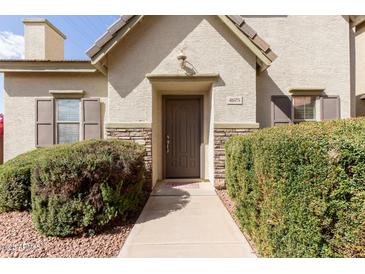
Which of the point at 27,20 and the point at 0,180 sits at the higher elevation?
the point at 27,20

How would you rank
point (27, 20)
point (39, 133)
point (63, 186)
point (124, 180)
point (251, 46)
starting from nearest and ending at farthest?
point (63, 186)
point (124, 180)
point (251, 46)
point (39, 133)
point (27, 20)

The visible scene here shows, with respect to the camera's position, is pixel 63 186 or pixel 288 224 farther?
pixel 63 186

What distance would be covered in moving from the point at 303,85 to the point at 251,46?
2.61m

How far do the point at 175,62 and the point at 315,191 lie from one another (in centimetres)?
491

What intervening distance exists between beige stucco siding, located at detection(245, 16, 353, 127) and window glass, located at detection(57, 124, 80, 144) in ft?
19.8

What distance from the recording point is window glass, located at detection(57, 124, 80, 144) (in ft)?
22.5

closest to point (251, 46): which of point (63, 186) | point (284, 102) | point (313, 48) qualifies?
point (284, 102)

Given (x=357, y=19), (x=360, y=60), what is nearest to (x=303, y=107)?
(x=357, y=19)

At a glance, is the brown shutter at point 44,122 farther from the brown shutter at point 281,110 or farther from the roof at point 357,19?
the roof at point 357,19

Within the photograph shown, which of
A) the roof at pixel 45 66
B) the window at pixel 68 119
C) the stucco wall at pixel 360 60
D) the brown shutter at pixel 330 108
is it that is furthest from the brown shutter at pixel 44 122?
the stucco wall at pixel 360 60

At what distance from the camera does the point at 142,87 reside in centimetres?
591

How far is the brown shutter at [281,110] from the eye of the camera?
686cm

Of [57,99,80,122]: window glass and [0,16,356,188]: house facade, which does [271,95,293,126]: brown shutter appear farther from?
[57,99,80,122]: window glass

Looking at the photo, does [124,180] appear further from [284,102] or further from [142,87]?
[284,102]
